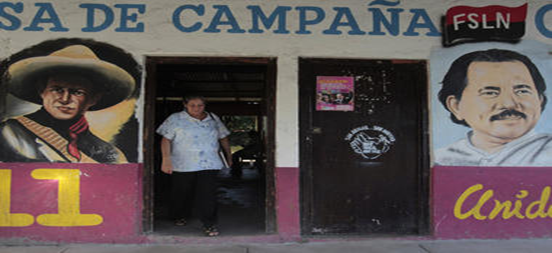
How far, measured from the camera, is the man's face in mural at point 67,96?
4215 mm

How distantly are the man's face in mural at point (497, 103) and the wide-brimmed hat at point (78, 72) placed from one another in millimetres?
3528

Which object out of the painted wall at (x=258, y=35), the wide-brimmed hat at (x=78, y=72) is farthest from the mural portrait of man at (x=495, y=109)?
the wide-brimmed hat at (x=78, y=72)

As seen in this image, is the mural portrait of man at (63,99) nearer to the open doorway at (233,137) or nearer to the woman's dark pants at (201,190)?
the open doorway at (233,137)

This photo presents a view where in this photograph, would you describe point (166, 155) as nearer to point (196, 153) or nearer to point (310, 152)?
point (196, 153)

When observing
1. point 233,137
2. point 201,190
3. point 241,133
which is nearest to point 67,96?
point 201,190

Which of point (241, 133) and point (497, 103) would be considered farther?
point (241, 133)

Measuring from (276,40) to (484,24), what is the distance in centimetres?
229

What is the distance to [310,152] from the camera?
4402 millimetres

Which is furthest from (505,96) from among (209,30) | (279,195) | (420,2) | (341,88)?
(209,30)

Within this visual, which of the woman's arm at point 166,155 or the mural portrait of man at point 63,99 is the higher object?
the mural portrait of man at point 63,99

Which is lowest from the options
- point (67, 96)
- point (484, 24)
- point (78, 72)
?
point (67, 96)

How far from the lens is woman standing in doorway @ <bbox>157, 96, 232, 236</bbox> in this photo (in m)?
4.38

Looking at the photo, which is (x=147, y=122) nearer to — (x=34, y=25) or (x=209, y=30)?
(x=209, y=30)

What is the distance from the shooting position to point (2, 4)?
4.26 m
